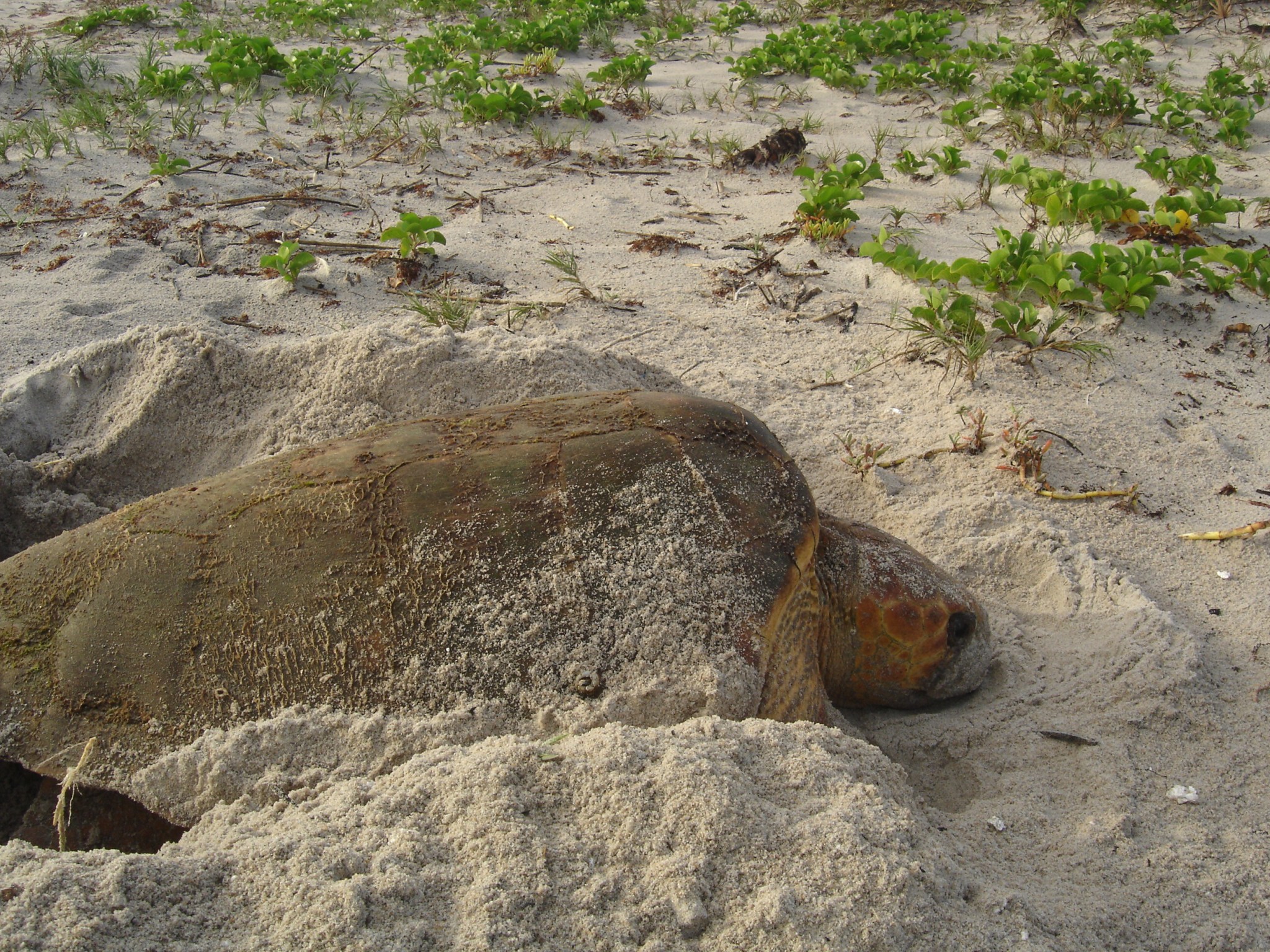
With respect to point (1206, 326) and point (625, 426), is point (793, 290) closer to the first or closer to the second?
point (1206, 326)

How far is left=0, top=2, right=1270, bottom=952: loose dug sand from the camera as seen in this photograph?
124cm

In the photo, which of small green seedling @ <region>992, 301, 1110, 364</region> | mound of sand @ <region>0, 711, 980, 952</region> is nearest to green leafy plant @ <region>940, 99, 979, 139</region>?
small green seedling @ <region>992, 301, 1110, 364</region>

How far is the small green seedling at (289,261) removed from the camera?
3.37 metres

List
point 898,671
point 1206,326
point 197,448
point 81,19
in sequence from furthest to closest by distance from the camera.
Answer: point 81,19, point 1206,326, point 197,448, point 898,671

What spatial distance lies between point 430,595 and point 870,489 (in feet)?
5.04

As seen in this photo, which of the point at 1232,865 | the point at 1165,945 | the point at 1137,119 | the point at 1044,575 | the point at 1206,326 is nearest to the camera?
the point at 1165,945

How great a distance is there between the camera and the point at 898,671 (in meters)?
2.06

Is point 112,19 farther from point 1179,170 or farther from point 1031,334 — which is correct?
point 1179,170

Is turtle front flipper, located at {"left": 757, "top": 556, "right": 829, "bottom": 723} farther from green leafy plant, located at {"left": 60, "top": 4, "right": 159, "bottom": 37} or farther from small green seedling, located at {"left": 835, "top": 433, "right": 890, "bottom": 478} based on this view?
green leafy plant, located at {"left": 60, "top": 4, "right": 159, "bottom": 37}

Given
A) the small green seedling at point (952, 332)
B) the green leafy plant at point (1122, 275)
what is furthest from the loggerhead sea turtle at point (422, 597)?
the green leafy plant at point (1122, 275)

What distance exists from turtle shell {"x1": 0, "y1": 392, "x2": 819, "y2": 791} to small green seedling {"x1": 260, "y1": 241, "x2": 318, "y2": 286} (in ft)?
6.18

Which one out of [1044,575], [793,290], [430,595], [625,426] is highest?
[625,426]

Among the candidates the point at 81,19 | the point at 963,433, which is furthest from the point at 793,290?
the point at 81,19

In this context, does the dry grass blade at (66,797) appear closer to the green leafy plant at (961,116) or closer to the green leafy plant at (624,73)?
the green leafy plant at (961,116)
